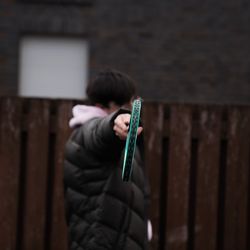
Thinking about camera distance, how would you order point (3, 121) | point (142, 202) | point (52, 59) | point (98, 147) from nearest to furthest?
point (98, 147), point (142, 202), point (3, 121), point (52, 59)

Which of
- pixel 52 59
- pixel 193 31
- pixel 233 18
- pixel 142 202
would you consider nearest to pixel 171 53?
pixel 193 31

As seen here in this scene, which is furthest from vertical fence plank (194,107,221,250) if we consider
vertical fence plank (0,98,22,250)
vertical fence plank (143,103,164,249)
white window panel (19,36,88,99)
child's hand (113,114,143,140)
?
white window panel (19,36,88,99)

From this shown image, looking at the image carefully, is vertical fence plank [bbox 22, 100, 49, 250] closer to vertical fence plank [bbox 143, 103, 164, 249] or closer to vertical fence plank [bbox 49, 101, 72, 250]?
vertical fence plank [bbox 49, 101, 72, 250]

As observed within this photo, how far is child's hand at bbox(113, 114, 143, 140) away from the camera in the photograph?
7.29 ft

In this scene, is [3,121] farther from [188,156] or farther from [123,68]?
[123,68]

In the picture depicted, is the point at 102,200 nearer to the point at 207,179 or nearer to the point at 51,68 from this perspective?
the point at 207,179

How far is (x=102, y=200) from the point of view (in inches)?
109

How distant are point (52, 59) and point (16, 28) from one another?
0.84m

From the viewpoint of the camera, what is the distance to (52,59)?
11359 millimetres

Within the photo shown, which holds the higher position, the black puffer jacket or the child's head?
the child's head

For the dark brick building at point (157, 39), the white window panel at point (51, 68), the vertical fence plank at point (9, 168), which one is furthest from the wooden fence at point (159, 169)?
the dark brick building at point (157, 39)

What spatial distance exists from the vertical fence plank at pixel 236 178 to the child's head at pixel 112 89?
1.39 m

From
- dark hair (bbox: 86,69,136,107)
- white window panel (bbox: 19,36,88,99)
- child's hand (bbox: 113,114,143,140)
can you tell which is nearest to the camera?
child's hand (bbox: 113,114,143,140)

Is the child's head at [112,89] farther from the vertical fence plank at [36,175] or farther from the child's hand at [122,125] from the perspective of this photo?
the vertical fence plank at [36,175]
